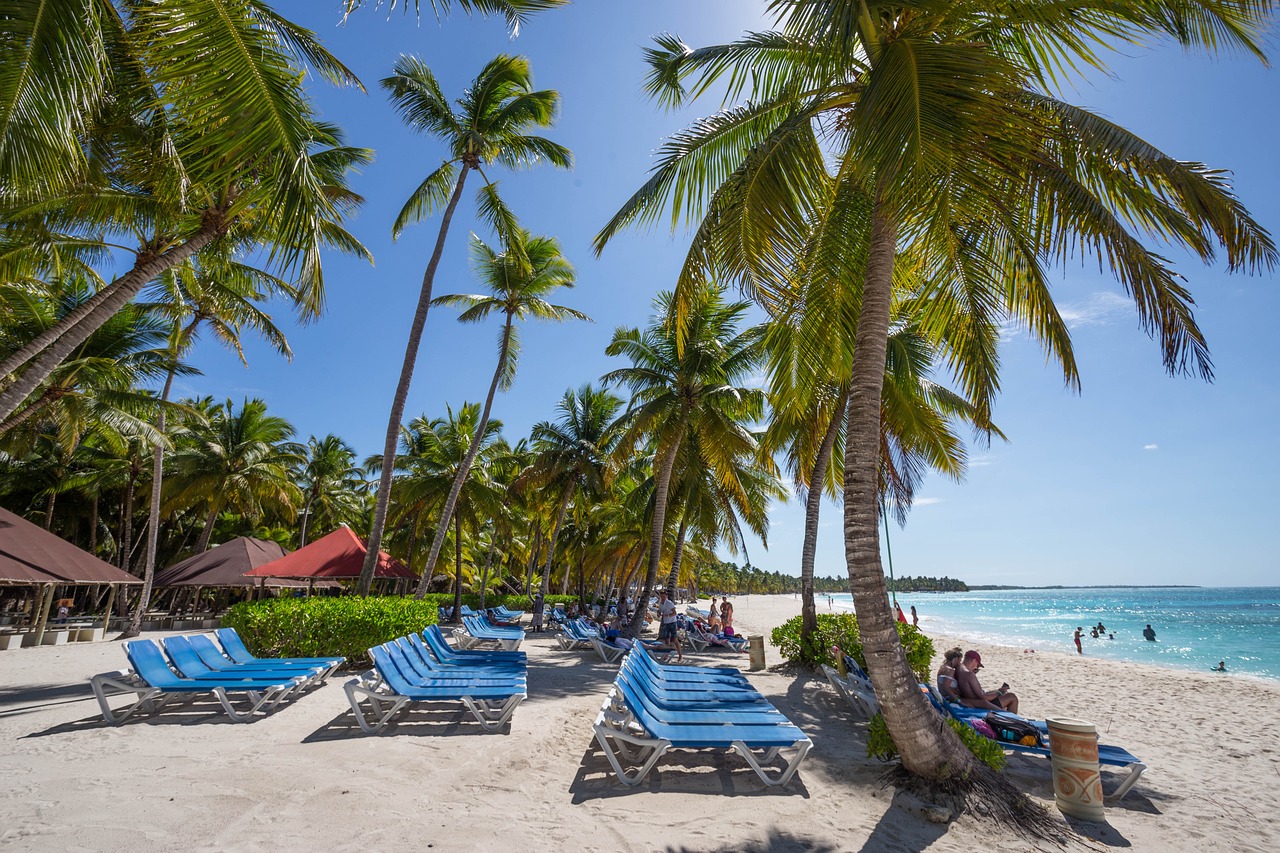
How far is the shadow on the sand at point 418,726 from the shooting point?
18.9 feet

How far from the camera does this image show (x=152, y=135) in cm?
736

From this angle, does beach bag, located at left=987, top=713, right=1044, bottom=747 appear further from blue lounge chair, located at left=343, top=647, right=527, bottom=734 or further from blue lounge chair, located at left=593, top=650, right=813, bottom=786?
blue lounge chair, located at left=343, top=647, right=527, bottom=734

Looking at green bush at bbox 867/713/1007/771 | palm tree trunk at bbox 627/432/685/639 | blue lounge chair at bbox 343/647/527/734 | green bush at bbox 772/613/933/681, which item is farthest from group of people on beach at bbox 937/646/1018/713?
palm tree trunk at bbox 627/432/685/639

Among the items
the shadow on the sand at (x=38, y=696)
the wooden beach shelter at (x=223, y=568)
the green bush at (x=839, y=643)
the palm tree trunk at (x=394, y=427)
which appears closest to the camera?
the shadow on the sand at (x=38, y=696)

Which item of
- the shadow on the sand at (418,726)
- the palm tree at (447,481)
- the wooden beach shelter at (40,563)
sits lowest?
the shadow on the sand at (418,726)

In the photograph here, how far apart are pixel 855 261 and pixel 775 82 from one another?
2374 mm

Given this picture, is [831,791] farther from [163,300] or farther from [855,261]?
[163,300]

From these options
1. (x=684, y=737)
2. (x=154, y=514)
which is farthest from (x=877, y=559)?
(x=154, y=514)

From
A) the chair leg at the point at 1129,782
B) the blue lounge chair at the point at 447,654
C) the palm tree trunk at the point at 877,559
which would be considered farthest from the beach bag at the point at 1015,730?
the blue lounge chair at the point at 447,654

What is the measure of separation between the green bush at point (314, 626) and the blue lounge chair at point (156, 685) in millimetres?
2535

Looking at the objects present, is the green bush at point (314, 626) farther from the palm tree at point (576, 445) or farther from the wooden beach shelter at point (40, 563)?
the palm tree at point (576, 445)

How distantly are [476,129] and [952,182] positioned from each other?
11522 millimetres

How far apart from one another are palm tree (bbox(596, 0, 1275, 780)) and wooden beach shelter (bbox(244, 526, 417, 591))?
12.4 meters

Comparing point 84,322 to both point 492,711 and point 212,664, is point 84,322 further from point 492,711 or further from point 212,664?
point 492,711
